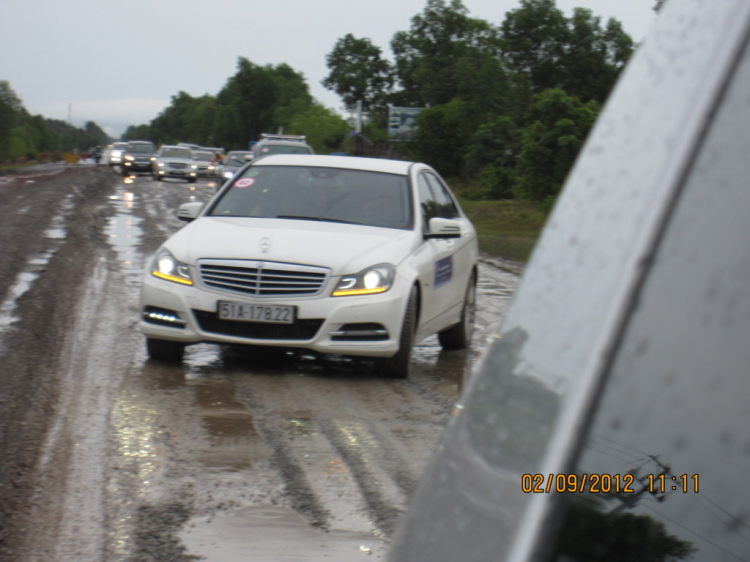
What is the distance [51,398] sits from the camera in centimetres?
561

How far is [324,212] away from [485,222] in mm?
16874

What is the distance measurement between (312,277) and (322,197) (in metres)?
1.29

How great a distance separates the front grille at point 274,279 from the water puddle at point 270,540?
2719 mm

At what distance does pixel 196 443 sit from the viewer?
4816mm

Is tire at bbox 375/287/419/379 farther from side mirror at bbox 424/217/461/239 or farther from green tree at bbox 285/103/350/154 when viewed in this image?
green tree at bbox 285/103/350/154

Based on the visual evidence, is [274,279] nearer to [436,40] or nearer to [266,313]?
[266,313]

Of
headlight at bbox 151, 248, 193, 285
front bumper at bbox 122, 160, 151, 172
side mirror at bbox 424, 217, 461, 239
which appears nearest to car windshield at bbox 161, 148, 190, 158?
front bumper at bbox 122, 160, 151, 172

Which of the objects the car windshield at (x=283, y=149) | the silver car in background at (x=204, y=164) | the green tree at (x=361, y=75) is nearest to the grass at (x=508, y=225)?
the car windshield at (x=283, y=149)

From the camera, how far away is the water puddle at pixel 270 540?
3414mm

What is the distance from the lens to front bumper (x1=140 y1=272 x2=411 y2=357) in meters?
6.40

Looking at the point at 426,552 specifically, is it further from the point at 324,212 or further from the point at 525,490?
the point at 324,212

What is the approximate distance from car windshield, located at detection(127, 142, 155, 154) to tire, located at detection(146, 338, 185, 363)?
4214 cm

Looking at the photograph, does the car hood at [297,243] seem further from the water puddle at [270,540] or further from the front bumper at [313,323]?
the water puddle at [270,540]

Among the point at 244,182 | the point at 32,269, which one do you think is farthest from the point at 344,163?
the point at 32,269
